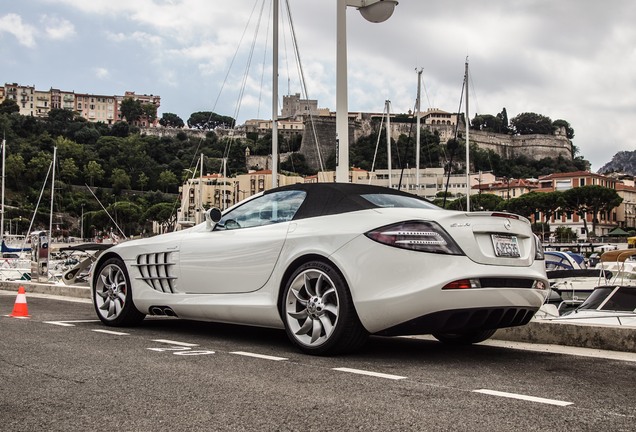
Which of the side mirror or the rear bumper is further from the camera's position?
the side mirror

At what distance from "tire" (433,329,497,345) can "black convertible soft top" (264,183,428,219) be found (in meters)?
1.30

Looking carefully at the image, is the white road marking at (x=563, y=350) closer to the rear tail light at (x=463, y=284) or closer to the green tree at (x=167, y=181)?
the rear tail light at (x=463, y=284)

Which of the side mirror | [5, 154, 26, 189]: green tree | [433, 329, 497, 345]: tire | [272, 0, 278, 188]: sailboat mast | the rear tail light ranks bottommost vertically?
[433, 329, 497, 345]: tire

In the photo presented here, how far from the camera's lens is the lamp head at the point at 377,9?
9727 mm

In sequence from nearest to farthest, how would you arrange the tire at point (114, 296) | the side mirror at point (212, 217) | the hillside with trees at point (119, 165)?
1. the side mirror at point (212, 217)
2. the tire at point (114, 296)
3. the hillside with trees at point (119, 165)

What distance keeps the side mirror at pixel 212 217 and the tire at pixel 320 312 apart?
50.9 inches

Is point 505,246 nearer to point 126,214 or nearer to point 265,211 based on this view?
point 265,211

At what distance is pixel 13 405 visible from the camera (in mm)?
3488

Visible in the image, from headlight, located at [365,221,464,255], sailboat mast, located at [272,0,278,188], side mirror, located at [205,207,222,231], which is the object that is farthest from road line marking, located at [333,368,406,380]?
sailboat mast, located at [272,0,278,188]

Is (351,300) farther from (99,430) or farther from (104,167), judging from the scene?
(104,167)

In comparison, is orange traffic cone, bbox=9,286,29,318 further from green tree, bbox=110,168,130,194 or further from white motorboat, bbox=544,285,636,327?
green tree, bbox=110,168,130,194

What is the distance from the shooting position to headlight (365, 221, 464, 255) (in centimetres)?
492

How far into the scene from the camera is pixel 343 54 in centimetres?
990

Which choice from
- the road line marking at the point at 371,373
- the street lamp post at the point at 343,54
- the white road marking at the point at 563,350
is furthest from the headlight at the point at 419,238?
the street lamp post at the point at 343,54
